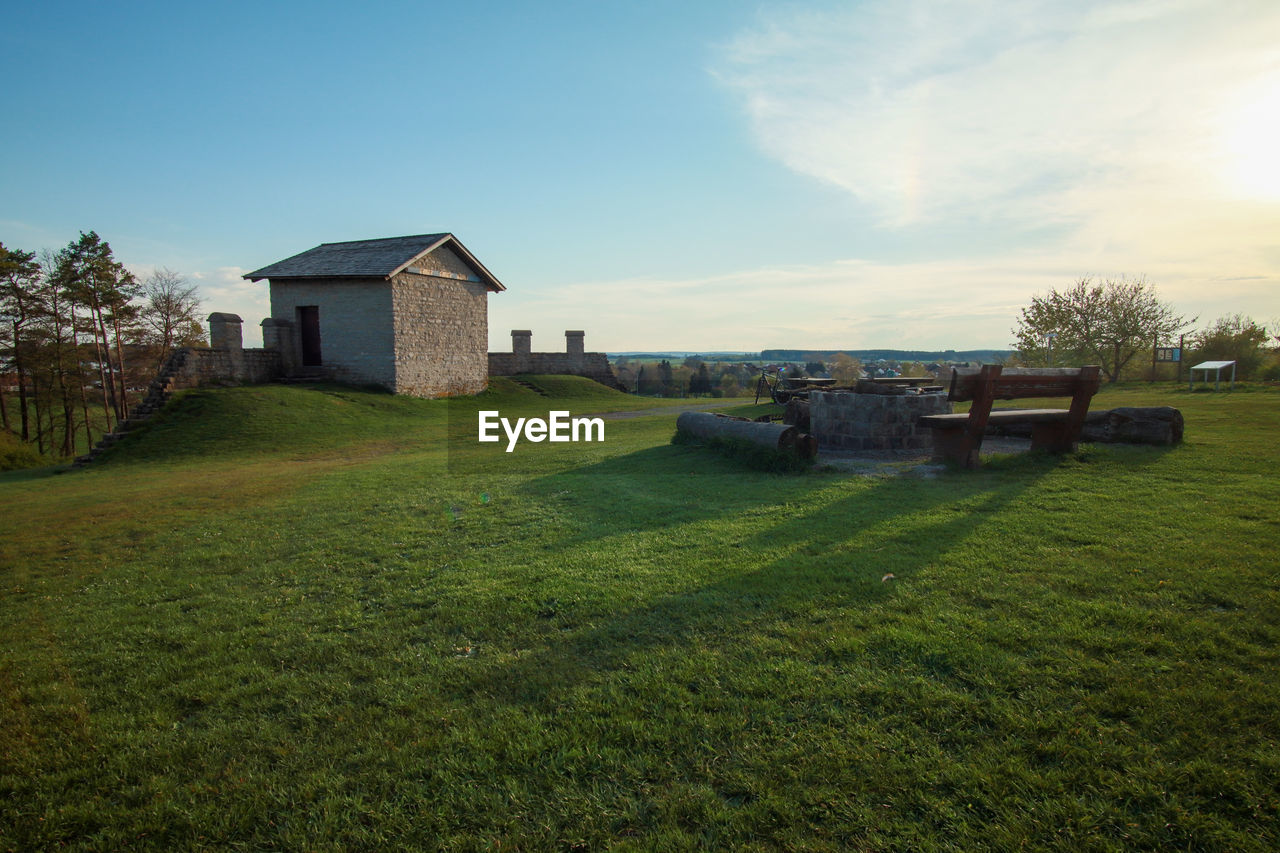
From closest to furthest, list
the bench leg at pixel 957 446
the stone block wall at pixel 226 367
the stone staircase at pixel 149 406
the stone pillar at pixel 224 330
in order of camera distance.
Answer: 1. the bench leg at pixel 957 446
2. the stone staircase at pixel 149 406
3. the stone block wall at pixel 226 367
4. the stone pillar at pixel 224 330

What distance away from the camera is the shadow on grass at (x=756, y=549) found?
3.64m

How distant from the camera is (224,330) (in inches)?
821

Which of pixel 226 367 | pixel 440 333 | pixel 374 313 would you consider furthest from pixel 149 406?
pixel 440 333

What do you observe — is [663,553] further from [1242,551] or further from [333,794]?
[1242,551]

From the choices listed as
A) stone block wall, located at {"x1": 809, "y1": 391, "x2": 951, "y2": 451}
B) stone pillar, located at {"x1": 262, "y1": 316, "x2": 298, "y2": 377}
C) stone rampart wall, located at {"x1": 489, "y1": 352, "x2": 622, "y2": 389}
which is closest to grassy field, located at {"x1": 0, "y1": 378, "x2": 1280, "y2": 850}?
stone block wall, located at {"x1": 809, "y1": 391, "x2": 951, "y2": 451}

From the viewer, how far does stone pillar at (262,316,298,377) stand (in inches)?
918

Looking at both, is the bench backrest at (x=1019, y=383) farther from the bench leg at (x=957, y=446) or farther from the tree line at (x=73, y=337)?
the tree line at (x=73, y=337)

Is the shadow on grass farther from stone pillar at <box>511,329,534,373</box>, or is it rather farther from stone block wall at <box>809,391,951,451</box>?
stone pillar at <box>511,329,534,373</box>

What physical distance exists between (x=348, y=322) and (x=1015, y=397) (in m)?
22.4

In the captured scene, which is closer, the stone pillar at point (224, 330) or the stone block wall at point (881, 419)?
the stone block wall at point (881, 419)

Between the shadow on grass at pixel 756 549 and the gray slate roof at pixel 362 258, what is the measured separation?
1772 cm

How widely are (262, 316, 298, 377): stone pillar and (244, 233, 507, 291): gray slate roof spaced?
1886 mm

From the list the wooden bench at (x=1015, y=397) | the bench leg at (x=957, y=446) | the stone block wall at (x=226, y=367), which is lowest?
the bench leg at (x=957, y=446)
